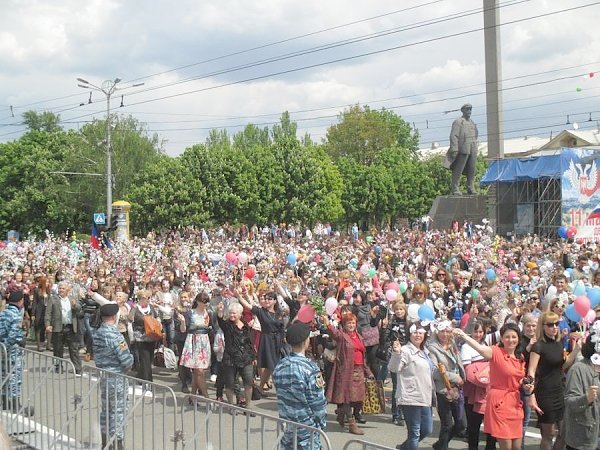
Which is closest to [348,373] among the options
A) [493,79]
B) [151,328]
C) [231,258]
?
[151,328]

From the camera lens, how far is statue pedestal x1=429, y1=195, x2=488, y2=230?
35.2 metres

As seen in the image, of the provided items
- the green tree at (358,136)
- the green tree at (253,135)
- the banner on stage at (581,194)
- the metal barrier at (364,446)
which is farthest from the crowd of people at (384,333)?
A: the green tree at (253,135)

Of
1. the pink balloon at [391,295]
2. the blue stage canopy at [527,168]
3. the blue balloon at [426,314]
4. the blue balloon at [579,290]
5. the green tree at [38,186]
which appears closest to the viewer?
the blue balloon at [426,314]

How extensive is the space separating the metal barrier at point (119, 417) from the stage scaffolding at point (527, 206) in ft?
93.5

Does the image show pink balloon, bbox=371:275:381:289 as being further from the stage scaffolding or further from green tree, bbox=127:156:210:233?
green tree, bbox=127:156:210:233

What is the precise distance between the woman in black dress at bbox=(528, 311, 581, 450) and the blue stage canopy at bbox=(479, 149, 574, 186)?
89.8 ft

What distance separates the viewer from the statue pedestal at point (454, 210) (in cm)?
3519

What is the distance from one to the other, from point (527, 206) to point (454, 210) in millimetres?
3676

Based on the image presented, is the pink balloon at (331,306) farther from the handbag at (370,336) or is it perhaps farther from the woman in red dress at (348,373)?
the woman in red dress at (348,373)

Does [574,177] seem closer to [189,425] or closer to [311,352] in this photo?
[311,352]

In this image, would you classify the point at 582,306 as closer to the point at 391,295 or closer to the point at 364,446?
the point at 391,295

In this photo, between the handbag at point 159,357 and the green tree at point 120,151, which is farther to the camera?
the green tree at point 120,151

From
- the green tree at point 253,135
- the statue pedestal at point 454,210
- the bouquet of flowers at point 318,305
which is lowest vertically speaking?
the bouquet of flowers at point 318,305

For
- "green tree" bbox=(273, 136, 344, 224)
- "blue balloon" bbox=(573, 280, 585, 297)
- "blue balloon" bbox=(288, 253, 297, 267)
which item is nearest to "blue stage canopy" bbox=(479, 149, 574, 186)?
"blue balloon" bbox=(288, 253, 297, 267)
